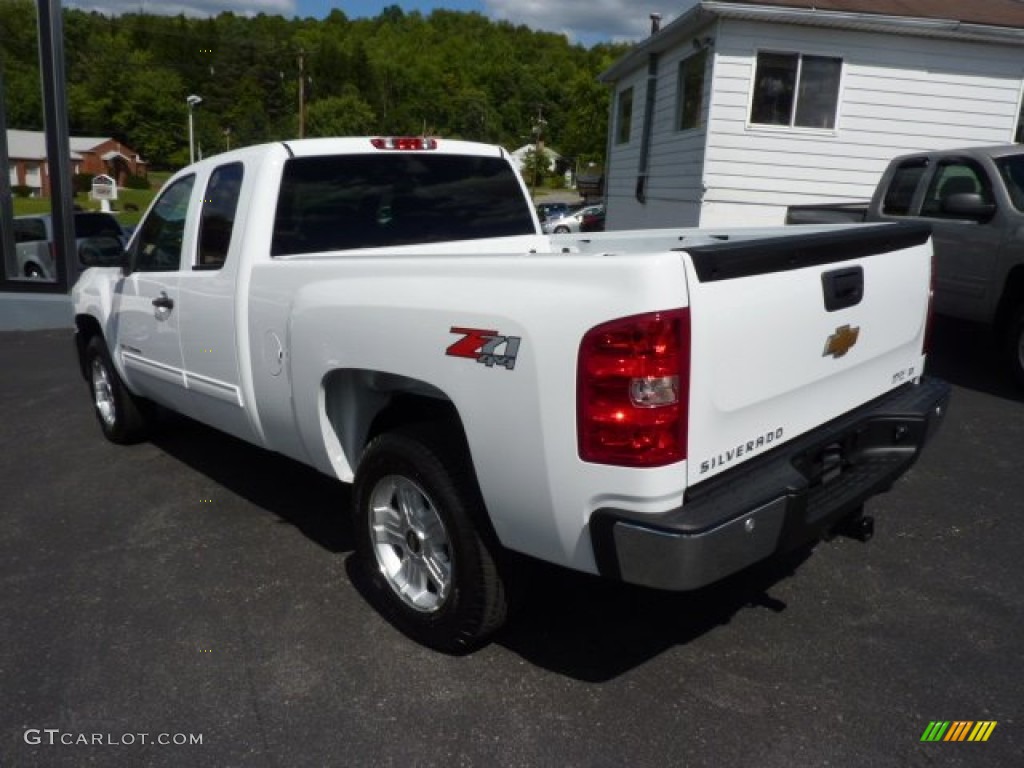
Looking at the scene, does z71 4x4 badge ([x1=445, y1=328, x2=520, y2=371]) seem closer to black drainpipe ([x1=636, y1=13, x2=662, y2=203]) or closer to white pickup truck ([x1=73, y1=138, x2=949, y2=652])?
white pickup truck ([x1=73, y1=138, x2=949, y2=652])

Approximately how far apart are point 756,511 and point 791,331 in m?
0.63

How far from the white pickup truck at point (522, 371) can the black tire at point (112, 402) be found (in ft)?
4.42

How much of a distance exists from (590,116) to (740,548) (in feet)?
204

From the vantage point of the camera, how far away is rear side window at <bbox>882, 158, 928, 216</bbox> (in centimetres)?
788

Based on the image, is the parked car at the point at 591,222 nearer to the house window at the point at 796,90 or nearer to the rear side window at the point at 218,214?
the house window at the point at 796,90

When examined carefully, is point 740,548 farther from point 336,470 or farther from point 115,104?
point 115,104

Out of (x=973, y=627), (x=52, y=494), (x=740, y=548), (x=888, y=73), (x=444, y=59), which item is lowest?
(x=52, y=494)

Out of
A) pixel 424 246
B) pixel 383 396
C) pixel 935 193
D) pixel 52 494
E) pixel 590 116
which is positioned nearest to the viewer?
pixel 383 396

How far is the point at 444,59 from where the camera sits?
393 feet

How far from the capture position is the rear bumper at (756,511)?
2377mm

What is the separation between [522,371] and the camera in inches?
99.3

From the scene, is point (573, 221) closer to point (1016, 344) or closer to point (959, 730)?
point (1016, 344)

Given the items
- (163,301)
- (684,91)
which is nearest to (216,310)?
(163,301)

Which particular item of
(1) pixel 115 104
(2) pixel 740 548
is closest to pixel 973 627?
(2) pixel 740 548
